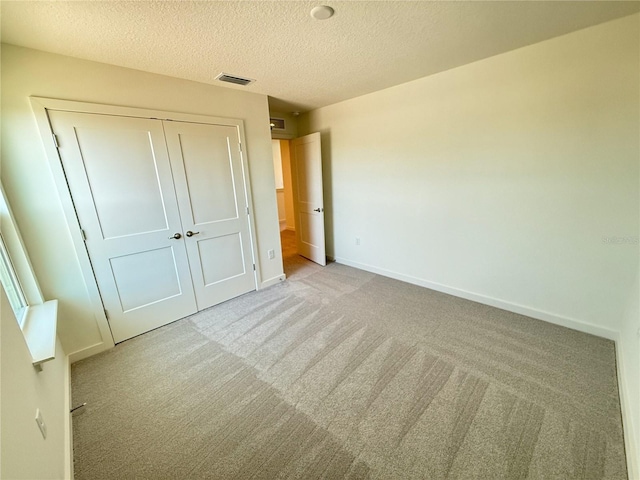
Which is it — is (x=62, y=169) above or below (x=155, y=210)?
above

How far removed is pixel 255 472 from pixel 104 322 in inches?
75.6

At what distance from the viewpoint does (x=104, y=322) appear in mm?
2287

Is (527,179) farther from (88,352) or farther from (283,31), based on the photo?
(88,352)

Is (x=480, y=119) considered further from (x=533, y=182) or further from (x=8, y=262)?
(x=8, y=262)

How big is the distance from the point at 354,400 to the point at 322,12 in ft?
8.01

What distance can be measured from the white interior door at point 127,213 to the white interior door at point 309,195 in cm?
197

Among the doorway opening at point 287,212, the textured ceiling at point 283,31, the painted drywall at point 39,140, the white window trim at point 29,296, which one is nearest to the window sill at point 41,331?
the white window trim at point 29,296

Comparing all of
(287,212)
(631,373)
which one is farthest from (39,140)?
(287,212)

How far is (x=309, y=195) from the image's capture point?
4.11m

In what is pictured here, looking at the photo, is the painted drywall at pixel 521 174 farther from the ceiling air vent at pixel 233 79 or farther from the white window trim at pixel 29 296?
the white window trim at pixel 29 296

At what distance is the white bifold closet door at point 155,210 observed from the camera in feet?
6.97

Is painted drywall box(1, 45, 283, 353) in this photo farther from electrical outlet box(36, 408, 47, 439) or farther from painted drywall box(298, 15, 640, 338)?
painted drywall box(298, 15, 640, 338)

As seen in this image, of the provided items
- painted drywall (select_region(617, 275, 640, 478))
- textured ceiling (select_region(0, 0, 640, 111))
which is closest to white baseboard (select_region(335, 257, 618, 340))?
painted drywall (select_region(617, 275, 640, 478))

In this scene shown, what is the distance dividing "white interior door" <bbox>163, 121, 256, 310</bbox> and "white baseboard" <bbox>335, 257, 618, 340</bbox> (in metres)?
1.99
